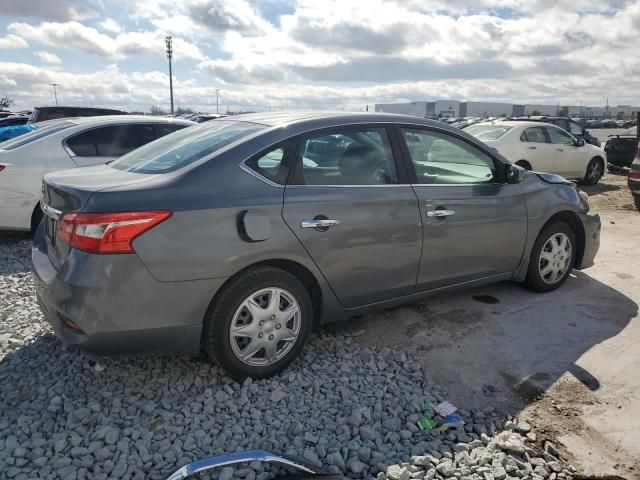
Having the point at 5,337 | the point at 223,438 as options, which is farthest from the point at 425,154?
the point at 5,337

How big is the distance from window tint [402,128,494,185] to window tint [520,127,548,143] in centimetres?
752

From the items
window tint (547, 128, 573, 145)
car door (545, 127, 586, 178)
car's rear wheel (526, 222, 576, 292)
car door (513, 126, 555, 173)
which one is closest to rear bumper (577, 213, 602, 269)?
car's rear wheel (526, 222, 576, 292)

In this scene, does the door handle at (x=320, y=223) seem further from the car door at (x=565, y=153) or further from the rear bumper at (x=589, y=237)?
the car door at (x=565, y=153)

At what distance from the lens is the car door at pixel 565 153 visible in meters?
11.6

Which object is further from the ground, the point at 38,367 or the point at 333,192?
the point at 333,192

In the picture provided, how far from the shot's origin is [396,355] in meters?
3.69

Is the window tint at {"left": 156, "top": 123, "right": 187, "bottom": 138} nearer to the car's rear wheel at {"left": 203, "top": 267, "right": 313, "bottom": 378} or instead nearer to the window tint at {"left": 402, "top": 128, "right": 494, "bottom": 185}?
the window tint at {"left": 402, "top": 128, "right": 494, "bottom": 185}

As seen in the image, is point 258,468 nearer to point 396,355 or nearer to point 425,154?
point 396,355

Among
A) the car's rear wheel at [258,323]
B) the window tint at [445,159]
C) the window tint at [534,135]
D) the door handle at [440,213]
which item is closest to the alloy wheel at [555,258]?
the window tint at [445,159]

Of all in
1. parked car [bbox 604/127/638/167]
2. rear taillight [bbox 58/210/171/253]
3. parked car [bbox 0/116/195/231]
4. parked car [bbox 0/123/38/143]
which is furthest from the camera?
parked car [bbox 604/127/638/167]

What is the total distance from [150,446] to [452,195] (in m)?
2.63

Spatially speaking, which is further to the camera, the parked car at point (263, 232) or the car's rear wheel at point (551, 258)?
the car's rear wheel at point (551, 258)

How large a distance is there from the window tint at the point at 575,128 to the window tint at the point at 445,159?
42.6 ft

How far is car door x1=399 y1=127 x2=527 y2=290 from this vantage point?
3840 mm
